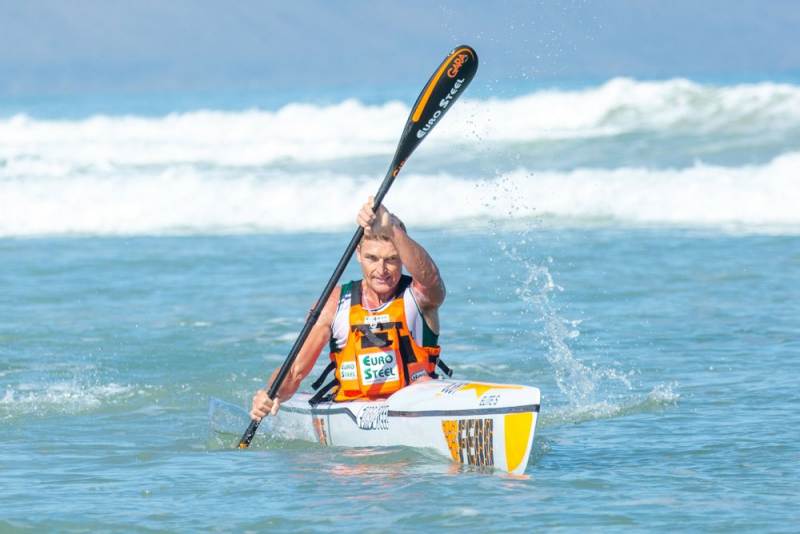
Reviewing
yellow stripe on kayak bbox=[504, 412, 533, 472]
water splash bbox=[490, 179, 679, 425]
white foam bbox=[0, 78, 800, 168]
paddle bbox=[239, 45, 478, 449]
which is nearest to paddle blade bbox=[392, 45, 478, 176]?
paddle bbox=[239, 45, 478, 449]

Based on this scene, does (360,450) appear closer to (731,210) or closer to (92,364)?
(92,364)

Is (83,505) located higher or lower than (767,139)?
lower

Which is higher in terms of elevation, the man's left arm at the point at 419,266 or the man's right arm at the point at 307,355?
the man's left arm at the point at 419,266

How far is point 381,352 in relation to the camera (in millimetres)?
6234

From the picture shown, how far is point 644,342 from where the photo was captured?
30.4 ft

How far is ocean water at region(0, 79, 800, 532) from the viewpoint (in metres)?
5.48

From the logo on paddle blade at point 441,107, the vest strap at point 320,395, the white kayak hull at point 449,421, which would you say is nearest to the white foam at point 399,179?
the logo on paddle blade at point 441,107

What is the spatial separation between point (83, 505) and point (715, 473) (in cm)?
264

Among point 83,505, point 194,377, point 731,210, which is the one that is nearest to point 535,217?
point 731,210

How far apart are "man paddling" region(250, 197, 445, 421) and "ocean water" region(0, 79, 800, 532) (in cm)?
33

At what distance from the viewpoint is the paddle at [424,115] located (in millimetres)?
6371

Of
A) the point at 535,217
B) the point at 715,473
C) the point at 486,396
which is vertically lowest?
the point at 715,473

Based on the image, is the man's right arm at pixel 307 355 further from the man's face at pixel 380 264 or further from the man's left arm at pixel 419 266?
the man's left arm at pixel 419 266

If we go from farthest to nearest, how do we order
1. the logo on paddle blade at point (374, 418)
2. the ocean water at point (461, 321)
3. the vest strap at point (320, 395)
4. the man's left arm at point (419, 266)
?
the vest strap at point (320, 395) < the logo on paddle blade at point (374, 418) < the man's left arm at point (419, 266) < the ocean water at point (461, 321)
